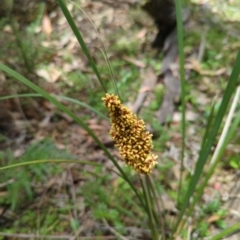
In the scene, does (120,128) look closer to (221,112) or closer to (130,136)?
(130,136)

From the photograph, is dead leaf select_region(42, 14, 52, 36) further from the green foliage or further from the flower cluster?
the flower cluster

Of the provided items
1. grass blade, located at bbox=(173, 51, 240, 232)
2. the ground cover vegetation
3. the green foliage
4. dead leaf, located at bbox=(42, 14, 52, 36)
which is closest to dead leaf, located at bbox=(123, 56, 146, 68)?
the ground cover vegetation

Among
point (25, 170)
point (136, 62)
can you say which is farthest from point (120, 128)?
point (136, 62)

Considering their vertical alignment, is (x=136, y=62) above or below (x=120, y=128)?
above

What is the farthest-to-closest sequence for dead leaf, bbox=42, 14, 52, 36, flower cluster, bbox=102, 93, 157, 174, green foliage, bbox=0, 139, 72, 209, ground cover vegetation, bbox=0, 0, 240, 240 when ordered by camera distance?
dead leaf, bbox=42, 14, 52, 36 → green foliage, bbox=0, 139, 72, 209 → ground cover vegetation, bbox=0, 0, 240, 240 → flower cluster, bbox=102, 93, 157, 174

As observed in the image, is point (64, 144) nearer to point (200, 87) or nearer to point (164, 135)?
point (164, 135)

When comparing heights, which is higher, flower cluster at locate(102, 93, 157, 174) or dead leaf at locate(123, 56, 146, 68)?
dead leaf at locate(123, 56, 146, 68)

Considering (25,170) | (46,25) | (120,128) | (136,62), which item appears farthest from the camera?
(46,25)

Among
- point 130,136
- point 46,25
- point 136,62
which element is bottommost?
point 130,136
